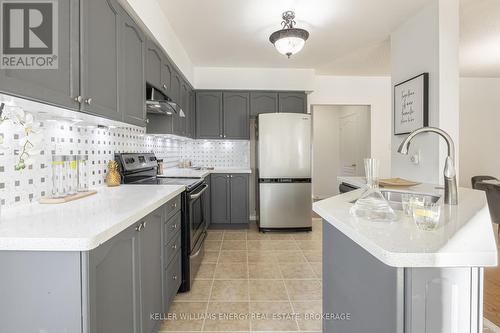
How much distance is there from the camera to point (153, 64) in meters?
2.26

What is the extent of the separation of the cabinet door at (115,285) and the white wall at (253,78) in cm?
332

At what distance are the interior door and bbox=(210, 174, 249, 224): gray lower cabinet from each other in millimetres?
2779

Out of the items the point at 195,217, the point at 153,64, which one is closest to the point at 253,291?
the point at 195,217

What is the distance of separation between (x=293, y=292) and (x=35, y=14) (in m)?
2.32

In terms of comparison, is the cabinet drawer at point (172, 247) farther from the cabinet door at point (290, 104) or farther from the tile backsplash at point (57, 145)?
the cabinet door at point (290, 104)

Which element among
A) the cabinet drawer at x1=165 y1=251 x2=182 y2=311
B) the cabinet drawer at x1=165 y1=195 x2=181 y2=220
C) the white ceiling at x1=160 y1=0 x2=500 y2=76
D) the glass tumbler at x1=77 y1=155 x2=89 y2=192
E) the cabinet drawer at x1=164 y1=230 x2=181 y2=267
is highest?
the white ceiling at x1=160 y1=0 x2=500 y2=76

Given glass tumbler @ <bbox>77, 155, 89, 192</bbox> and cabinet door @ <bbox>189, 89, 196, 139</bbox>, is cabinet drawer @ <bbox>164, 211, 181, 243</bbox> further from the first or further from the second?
cabinet door @ <bbox>189, 89, 196, 139</bbox>

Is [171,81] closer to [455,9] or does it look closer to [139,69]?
[139,69]

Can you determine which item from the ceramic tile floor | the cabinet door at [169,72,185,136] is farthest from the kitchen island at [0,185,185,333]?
the cabinet door at [169,72,185,136]

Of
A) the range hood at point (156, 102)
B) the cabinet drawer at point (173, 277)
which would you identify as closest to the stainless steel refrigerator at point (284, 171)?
the range hood at point (156, 102)

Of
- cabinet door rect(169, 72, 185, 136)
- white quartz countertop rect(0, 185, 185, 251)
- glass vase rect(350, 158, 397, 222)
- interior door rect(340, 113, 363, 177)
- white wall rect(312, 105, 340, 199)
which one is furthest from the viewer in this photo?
white wall rect(312, 105, 340, 199)

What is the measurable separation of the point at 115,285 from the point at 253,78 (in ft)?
12.0

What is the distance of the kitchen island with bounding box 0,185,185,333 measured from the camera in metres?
0.85

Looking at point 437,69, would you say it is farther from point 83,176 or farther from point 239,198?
point 83,176
